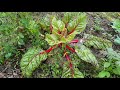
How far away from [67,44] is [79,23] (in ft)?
0.81

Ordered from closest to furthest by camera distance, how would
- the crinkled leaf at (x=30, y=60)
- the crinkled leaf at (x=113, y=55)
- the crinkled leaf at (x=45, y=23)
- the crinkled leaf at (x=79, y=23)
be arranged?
the crinkled leaf at (x=30, y=60) < the crinkled leaf at (x=113, y=55) < the crinkled leaf at (x=79, y=23) < the crinkled leaf at (x=45, y=23)

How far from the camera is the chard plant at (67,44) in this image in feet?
8.89

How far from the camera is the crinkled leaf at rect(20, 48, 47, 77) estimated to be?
2672 mm

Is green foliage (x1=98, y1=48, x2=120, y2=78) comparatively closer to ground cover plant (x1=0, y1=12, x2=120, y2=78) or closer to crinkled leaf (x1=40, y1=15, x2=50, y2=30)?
ground cover plant (x1=0, y1=12, x2=120, y2=78)

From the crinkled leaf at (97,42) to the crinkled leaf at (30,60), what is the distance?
477 mm

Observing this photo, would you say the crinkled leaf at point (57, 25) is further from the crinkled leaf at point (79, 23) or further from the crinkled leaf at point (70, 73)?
the crinkled leaf at point (70, 73)

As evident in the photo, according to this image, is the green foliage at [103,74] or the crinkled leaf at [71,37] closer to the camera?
the green foliage at [103,74]

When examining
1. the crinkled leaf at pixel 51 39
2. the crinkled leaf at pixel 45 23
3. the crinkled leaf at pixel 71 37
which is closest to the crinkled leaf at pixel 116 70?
the crinkled leaf at pixel 71 37

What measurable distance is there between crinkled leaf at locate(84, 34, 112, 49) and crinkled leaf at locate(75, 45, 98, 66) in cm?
11

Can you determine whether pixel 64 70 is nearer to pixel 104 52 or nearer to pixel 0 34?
pixel 104 52

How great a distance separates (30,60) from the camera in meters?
2.73

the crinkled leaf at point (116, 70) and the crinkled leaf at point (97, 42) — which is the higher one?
the crinkled leaf at point (97, 42)

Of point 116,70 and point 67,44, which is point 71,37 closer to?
point 67,44
